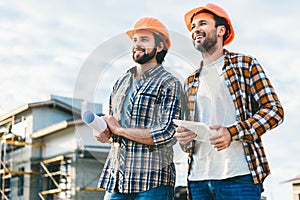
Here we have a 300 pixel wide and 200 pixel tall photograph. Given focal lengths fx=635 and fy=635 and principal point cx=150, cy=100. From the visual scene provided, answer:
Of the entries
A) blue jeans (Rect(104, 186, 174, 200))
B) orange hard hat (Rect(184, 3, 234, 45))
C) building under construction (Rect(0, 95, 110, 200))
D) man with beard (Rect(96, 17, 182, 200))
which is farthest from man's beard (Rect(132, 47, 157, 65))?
building under construction (Rect(0, 95, 110, 200))

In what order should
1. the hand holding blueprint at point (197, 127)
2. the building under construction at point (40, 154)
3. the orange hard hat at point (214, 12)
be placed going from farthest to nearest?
the building under construction at point (40, 154) < the orange hard hat at point (214, 12) < the hand holding blueprint at point (197, 127)

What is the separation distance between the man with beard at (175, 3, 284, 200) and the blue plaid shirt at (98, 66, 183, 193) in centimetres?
3

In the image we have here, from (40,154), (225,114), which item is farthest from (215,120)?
(40,154)

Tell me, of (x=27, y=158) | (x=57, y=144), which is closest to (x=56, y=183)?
(x=57, y=144)

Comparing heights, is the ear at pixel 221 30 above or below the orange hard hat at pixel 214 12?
below

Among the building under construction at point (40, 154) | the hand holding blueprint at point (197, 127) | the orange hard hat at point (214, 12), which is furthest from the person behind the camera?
the building under construction at point (40, 154)

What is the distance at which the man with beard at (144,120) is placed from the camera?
3.75ft

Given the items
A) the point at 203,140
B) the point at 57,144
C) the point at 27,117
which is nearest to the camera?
the point at 203,140

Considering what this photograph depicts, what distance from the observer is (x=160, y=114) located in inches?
45.4

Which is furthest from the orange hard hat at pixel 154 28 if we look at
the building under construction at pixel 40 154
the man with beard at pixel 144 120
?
the building under construction at pixel 40 154

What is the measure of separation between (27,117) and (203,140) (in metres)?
10.6

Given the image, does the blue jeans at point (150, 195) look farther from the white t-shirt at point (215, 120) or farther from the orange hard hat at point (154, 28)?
the orange hard hat at point (154, 28)

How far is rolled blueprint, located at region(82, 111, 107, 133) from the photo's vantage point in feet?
3.66

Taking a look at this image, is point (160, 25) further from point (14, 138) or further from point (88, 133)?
point (14, 138)
